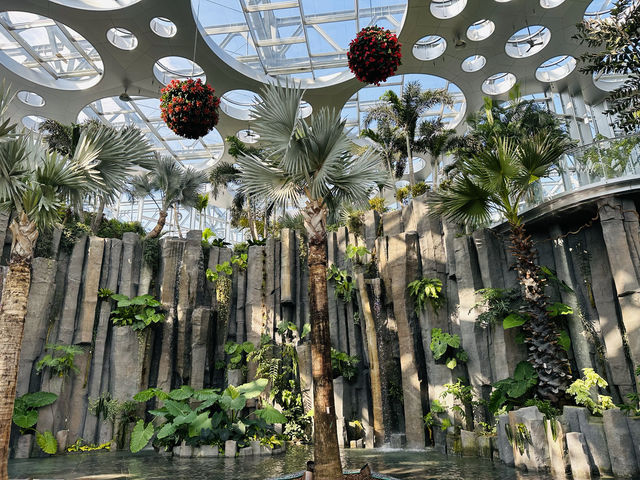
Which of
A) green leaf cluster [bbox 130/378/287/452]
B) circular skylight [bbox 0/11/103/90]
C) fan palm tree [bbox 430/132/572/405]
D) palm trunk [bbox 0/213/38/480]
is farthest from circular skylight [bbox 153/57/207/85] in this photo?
palm trunk [bbox 0/213/38/480]

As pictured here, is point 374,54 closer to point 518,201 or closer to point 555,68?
point 518,201

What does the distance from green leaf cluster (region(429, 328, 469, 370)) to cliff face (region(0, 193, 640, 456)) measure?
0.24m

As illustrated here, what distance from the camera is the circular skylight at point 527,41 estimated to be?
20.7m

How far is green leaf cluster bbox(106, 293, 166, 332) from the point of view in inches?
572

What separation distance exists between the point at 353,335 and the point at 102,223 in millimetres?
11174

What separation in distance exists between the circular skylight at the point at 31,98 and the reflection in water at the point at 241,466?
60.2ft

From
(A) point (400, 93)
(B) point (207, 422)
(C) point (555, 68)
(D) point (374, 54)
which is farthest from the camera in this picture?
(A) point (400, 93)

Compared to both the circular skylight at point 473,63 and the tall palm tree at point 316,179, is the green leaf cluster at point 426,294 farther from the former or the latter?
the circular skylight at point 473,63

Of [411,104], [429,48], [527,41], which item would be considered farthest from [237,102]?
[527,41]

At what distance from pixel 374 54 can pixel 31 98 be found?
21.6 metres

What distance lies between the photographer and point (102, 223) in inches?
748

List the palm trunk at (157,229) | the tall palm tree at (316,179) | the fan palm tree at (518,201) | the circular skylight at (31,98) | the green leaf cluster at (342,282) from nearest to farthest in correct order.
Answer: the tall palm tree at (316,179), the fan palm tree at (518,201), the green leaf cluster at (342,282), the palm trunk at (157,229), the circular skylight at (31,98)

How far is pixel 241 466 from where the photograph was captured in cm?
948

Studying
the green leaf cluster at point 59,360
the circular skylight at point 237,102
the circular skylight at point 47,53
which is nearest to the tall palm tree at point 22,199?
the green leaf cluster at point 59,360
